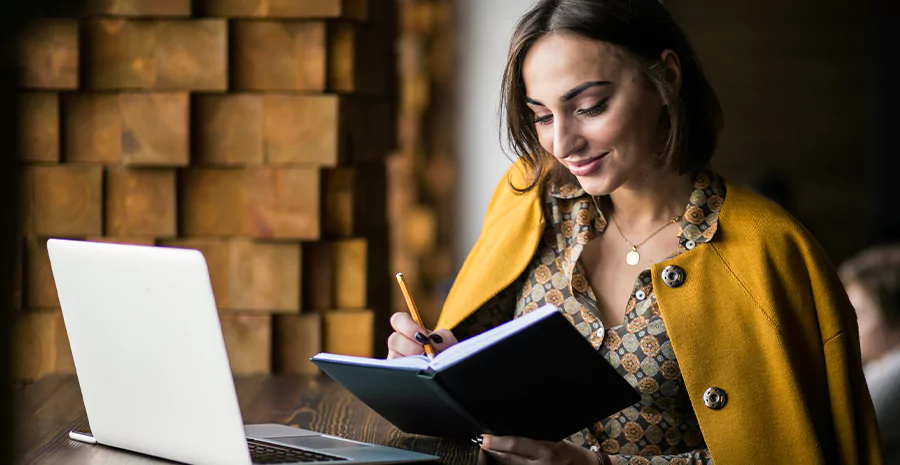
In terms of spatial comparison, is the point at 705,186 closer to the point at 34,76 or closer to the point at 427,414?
the point at 427,414

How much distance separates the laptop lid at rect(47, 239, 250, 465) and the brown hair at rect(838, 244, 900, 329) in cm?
198

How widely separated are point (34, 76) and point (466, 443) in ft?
4.04

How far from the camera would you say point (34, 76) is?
1.96 m

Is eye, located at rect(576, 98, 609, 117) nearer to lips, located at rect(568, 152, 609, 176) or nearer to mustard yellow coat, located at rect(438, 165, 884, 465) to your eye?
lips, located at rect(568, 152, 609, 176)

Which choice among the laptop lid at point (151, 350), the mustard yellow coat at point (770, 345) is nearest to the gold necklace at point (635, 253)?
the mustard yellow coat at point (770, 345)

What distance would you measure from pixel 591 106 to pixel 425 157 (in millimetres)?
4308

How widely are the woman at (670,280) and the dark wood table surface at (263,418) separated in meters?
0.15

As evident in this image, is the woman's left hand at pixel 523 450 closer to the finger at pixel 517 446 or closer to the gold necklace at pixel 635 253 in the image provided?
the finger at pixel 517 446

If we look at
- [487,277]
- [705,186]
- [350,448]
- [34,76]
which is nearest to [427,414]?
[350,448]

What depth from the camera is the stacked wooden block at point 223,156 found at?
195 cm

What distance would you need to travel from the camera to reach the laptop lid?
3.56 ft

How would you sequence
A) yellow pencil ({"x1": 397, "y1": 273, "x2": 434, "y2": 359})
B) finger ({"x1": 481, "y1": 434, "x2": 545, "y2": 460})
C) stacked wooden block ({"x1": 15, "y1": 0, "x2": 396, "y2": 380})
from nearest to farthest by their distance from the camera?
finger ({"x1": 481, "y1": 434, "x2": 545, "y2": 460}) < yellow pencil ({"x1": 397, "y1": 273, "x2": 434, "y2": 359}) < stacked wooden block ({"x1": 15, "y1": 0, "x2": 396, "y2": 380})

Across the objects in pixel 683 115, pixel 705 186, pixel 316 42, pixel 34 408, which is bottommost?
pixel 34 408

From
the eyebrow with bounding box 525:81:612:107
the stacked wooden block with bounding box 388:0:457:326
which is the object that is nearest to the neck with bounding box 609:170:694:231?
the eyebrow with bounding box 525:81:612:107
